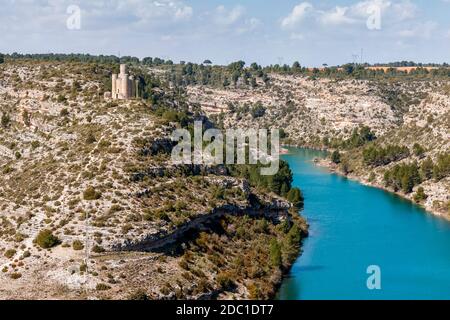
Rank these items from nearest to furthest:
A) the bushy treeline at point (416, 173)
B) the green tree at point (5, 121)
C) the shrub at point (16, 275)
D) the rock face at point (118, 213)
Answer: the shrub at point (16, 275) → the rock face at point (118, 213) → the green tree at point (5, 121) → the bushy treeline at point (416, 173)

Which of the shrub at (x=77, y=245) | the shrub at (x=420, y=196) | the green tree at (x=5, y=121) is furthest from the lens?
the shrub at (x=420, y=196)

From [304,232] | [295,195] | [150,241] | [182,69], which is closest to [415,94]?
[182,69]

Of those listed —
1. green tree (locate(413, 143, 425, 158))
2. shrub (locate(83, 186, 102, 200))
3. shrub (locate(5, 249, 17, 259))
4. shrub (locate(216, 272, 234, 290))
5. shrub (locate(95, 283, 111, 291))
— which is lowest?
shrub (locate(216, 272, 234, 290))

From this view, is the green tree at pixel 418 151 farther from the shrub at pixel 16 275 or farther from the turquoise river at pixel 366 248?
the shrub at pixel 16 275

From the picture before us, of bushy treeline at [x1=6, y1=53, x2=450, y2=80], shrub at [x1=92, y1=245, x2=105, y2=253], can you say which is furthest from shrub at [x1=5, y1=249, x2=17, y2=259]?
bushy treeline at [x1=6, y1=53, x2=450, y2=80]

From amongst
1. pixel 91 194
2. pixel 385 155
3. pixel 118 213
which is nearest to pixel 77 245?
pixel 118 213

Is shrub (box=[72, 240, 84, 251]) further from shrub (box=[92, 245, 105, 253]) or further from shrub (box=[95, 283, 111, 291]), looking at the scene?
shrub (box=[95, 283, 111, 291])

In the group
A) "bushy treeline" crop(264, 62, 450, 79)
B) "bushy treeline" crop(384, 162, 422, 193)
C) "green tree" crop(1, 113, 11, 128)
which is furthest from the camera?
"bushy treeline" crop(264, 62, 450, 79)

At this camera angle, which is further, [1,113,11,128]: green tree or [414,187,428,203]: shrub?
[414,187,428,203]: shrub

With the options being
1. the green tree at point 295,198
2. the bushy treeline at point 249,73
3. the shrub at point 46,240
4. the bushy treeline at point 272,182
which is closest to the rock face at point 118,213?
Answer: the shrub at point 46,240
